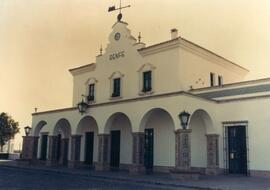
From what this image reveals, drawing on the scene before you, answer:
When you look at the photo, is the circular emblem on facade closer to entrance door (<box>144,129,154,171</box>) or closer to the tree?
entrance door (<box>144,129,154,171</box>)

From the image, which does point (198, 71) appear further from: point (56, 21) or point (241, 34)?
point (56, 21)

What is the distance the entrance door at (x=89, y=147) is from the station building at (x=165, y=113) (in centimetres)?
7

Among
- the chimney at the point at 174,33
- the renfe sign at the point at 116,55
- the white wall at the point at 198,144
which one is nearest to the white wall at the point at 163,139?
the white wall at the point at 198,144

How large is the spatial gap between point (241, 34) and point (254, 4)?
15.7ft

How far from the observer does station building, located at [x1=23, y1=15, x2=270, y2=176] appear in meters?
17.8

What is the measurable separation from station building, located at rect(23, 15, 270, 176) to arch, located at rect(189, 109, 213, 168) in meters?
0.06

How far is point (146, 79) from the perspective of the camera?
21.8 meters

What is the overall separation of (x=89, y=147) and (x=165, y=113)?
23.9 feet

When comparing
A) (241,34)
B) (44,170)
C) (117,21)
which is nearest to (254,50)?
(241,34)

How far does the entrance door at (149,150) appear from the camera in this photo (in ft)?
68.7

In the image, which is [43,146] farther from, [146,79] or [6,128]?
[146,79]

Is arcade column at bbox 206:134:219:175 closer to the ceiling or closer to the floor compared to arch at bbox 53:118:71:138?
closer to the floor

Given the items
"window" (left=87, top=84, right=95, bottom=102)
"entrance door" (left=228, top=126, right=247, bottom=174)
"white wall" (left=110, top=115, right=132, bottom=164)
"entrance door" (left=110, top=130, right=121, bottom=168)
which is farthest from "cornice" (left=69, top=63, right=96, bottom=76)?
"entrance door" (left=228, top=126, right=247, bottom=174)

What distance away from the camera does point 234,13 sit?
470 inches
